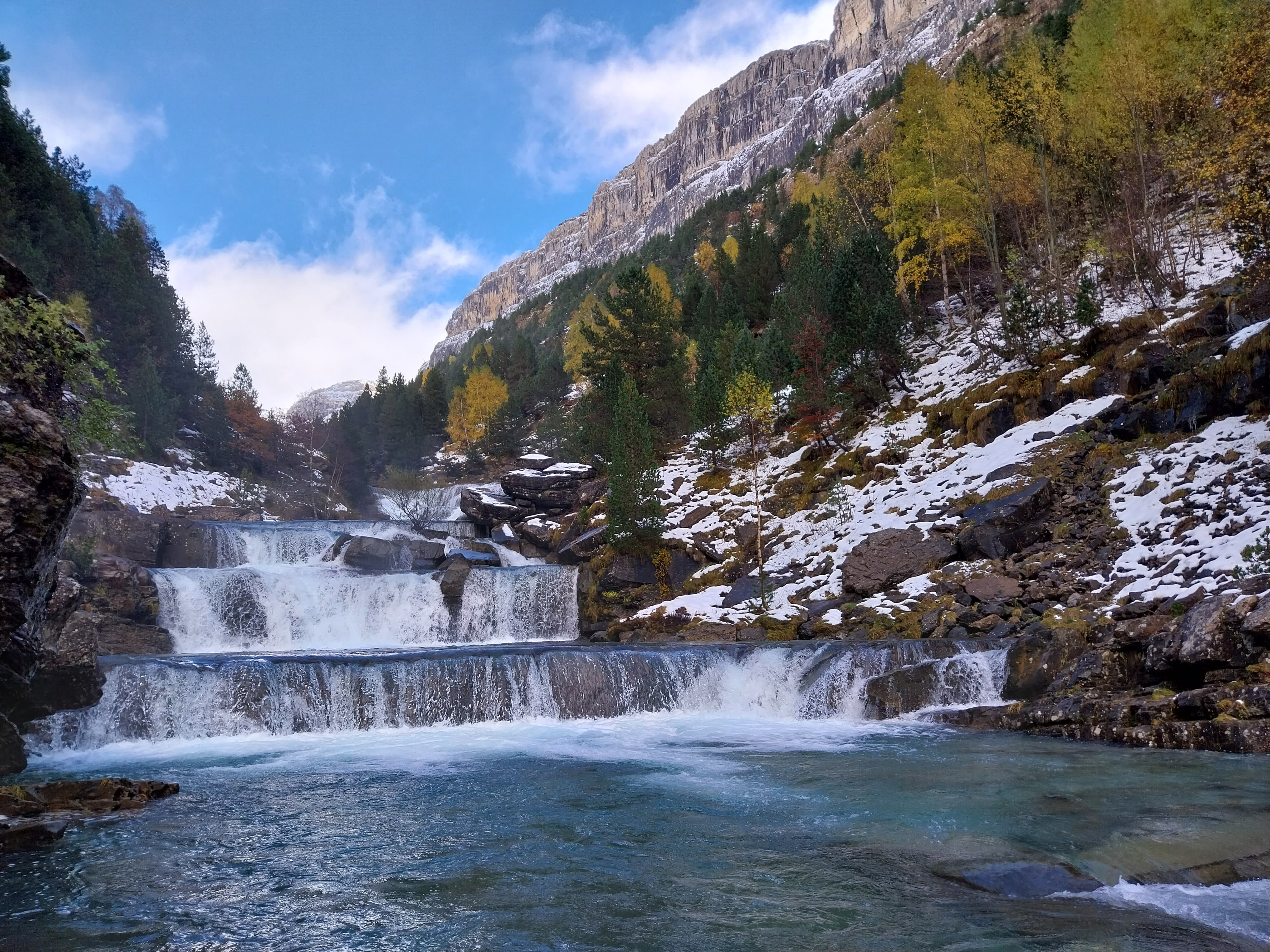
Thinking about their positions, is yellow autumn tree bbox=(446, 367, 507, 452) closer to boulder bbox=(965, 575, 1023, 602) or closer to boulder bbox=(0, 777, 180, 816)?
boulder bbox=(965, 575, 1023, 602)

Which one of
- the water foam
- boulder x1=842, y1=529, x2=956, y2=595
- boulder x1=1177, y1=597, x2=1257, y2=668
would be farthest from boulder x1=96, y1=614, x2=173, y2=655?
boulder x1=1177, y1=597, x2=1257, y2=668

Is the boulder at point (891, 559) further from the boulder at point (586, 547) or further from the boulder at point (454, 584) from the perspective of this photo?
the boulder at point (454, 584)

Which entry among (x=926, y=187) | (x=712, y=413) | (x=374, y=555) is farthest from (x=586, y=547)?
(x=926, y=187)

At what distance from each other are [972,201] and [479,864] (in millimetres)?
34289

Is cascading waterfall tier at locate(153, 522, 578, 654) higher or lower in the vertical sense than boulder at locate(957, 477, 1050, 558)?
lower

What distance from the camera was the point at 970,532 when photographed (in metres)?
22.0

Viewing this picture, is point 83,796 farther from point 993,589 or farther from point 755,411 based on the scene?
point 755,411

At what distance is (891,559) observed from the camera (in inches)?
934

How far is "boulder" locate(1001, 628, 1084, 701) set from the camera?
15.3 meters

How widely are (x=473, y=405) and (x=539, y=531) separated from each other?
34.4m

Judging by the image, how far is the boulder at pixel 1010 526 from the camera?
836 inches

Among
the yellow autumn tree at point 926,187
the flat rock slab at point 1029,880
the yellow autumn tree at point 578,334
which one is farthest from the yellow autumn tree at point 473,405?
the flat rock slab at point 1029,880

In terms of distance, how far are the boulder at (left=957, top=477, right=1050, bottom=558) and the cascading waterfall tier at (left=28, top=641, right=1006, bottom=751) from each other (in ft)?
16.4

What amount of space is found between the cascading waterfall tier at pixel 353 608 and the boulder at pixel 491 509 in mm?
8149
